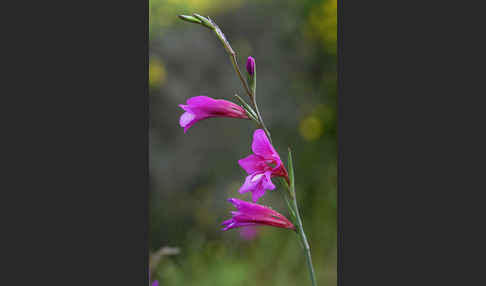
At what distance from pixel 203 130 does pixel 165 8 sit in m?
1.04

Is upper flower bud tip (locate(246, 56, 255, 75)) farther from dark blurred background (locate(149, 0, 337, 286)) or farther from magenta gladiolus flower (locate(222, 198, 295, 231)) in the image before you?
dark blurred background (locate(149, 0, 337, 286))

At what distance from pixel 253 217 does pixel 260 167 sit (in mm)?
205

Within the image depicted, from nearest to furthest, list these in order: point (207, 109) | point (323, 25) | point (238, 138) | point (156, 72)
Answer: point (207, 109)
point (156, 72)
point (238, 138)
point (323, 25)

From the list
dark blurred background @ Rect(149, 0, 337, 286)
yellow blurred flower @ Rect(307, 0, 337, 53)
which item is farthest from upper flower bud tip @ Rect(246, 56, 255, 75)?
yellow blurred flower @ Rect(307, 0, 337, 53)

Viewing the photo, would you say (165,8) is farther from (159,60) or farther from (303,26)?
(303,26)

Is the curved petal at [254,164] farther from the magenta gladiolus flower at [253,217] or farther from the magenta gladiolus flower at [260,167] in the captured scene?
the magenta gladiolus flower at [253,217]

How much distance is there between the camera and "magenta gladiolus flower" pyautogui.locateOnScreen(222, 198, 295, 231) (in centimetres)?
198

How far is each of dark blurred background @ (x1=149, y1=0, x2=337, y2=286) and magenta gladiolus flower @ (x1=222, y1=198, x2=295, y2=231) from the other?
5.94ft

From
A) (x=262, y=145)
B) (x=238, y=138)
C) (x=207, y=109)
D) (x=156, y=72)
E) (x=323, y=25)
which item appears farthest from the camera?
(x=323, y=25)

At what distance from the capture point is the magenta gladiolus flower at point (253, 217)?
1976 millimetres

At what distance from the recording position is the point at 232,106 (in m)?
2.06

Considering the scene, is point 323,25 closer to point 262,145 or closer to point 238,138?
point 238,138

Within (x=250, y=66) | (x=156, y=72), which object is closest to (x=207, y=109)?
(x=250, y=66)

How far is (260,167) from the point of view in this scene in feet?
6.58
